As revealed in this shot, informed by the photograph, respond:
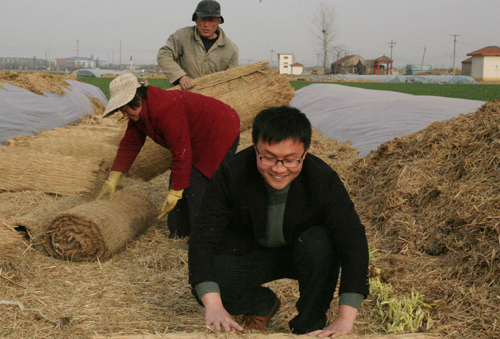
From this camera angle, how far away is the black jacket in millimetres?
2186

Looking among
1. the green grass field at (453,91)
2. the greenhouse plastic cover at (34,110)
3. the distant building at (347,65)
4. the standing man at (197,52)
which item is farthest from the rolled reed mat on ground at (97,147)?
the distant building at (347,65)

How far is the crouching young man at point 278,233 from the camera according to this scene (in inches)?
81.9

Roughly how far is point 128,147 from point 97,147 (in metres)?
1.93

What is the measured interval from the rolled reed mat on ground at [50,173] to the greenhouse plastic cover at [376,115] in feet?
13.0

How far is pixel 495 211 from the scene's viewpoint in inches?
138

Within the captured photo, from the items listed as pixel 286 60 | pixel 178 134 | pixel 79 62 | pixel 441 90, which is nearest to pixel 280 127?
pixel 178 134

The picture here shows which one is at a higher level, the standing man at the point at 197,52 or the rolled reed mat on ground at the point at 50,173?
the standing man at the point at 197,52

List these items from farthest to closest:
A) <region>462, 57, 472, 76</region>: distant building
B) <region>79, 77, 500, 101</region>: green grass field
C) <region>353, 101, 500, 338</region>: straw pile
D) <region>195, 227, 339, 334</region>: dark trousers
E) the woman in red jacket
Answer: <region>462, 57, 472, 76</region>: distant building → <region>79, 77, 500, 101</region>: green grass field → the woman in red jacket → <region>353, 101, 500, 338</region>: straw pile → <region>195, 227, 339, 334</region>: dark trousers

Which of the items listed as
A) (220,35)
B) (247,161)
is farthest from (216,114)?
(247,161)

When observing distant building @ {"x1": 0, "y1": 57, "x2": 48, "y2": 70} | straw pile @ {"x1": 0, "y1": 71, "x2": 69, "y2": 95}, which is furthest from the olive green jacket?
distant building @ {"x1": 0, "y1": 57, "x2": 48, "y2": 70}

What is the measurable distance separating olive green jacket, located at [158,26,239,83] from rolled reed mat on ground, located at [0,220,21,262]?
224cm

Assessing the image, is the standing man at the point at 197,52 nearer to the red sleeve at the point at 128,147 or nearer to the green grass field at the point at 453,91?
the red sleeve at the point at 128,147

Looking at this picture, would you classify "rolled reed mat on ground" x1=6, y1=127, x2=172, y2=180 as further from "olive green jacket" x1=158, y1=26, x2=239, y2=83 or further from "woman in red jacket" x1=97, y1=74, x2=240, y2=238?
"olive green jacket" x1=158, y1=26, x2=239, y2=83

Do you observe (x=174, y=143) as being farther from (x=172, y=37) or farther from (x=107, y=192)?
(x=172, y=37)
